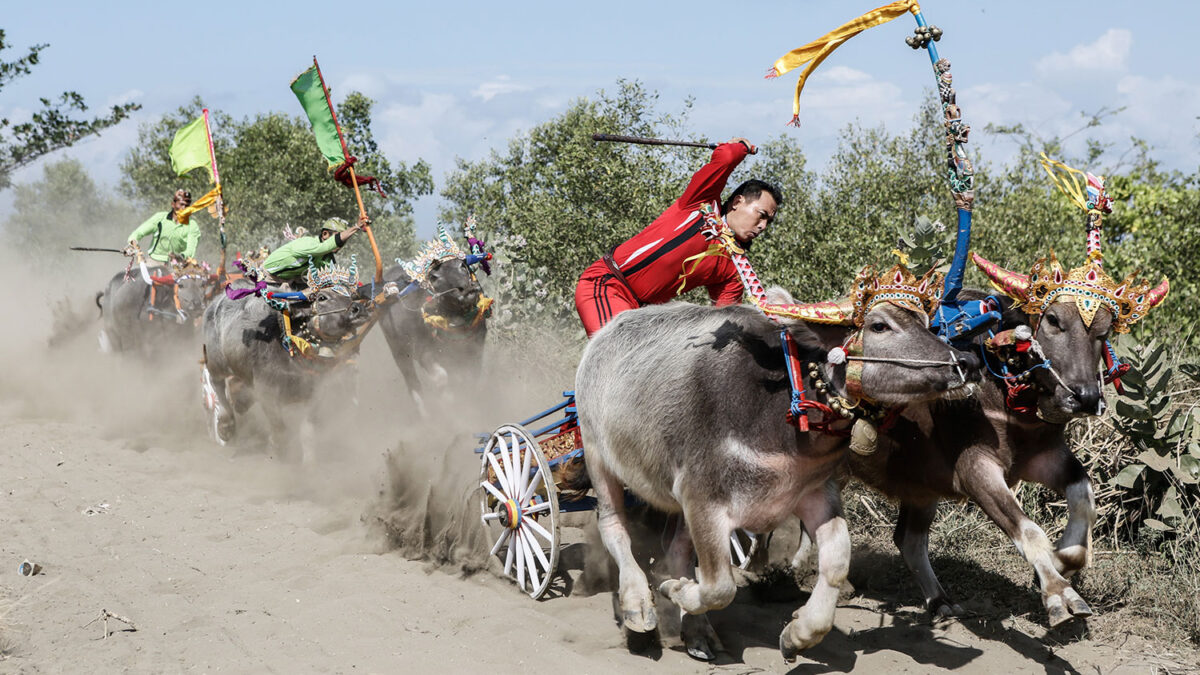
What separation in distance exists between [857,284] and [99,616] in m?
4.31

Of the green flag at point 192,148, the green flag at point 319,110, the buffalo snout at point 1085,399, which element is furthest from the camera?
the green flag at point 192,148

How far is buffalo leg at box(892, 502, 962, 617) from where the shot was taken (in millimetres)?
5801

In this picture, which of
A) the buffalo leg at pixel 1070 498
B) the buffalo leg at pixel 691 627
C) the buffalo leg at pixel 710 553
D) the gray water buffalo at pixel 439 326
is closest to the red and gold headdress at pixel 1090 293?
the buffalo leg at pixel 1070 498

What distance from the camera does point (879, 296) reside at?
4.15 meters

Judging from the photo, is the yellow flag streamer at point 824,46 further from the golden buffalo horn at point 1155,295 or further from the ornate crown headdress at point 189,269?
the ornate crown headdress at point 189,269

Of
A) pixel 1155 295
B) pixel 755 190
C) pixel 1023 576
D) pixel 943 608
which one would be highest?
pixel 755 190

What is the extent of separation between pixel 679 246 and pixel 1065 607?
264cm

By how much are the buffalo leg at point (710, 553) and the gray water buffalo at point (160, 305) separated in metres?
9.97

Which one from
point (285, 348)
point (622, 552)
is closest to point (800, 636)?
point (622, 552)

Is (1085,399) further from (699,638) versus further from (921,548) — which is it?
(699,638)

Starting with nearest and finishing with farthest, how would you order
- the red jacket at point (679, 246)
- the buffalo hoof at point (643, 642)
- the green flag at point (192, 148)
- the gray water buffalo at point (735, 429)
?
the gray water buffalo at point (735, 429)
the buffalo hoof at point (643, 642)
the red jacket at point (679, 246)
the green flag at point (192, 148)

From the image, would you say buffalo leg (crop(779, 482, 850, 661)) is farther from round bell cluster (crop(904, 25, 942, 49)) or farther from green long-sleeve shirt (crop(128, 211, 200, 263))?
green long-sleeve shirt (crop(128, 211, 200, 263))

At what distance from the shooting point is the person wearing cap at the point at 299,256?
10.0 m

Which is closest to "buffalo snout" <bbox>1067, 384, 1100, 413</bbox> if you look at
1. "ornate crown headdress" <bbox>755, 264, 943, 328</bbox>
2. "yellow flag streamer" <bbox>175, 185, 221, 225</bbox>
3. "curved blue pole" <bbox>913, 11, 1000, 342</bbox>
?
"curved blue pole" <bbox>913, 11, 1000, 342</bbox>
